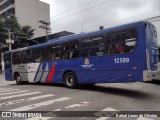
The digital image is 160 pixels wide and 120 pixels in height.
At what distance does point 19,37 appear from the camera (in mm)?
43906

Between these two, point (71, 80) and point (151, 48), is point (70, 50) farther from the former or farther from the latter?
point (151, 48)

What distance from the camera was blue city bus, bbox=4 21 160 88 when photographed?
30.3 feet

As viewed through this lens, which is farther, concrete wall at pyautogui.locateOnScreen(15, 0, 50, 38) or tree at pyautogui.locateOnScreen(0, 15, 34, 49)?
concrete wall at pyautogui.locateOnScreen(15, 0, 50, 38)

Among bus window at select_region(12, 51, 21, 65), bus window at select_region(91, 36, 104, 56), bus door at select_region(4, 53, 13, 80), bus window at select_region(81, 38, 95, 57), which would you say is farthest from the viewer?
bus door at select_region(4, 53, 13, 80)

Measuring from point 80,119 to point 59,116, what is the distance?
2.35 feet

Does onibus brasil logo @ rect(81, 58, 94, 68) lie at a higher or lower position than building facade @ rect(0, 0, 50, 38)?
lower

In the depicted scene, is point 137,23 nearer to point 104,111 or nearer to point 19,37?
point 104,111

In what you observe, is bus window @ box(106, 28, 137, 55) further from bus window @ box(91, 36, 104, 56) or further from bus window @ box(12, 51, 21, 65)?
bus window @ box(12, 51, 21, 65)

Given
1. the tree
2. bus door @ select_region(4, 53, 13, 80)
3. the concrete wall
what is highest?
the concrete wall

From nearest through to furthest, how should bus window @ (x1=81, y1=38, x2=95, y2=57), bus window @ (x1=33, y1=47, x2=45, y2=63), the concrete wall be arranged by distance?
bus window @ (x1=81, y1=38, x2=95, y2=57) < bus window @ (x1=33, y1=47, x2=45, y2=63) < the concrete wall

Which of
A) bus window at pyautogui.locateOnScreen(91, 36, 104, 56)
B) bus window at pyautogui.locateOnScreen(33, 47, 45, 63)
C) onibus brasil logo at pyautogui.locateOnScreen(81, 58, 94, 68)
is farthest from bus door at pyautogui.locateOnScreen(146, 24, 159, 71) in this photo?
bus window at pyautogui.locateOnScreen(33, 47, 45, 63)

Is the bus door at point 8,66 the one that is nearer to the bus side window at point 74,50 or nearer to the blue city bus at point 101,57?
the blue city bus at point 101,57

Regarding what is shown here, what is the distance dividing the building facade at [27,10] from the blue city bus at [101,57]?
5303cm

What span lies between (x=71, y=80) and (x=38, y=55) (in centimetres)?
385
